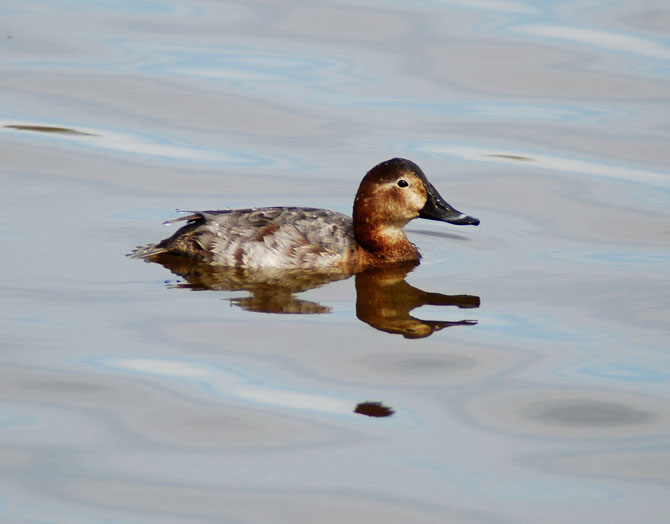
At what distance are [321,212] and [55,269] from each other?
2.01 metres

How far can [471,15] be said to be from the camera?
51.6 feet

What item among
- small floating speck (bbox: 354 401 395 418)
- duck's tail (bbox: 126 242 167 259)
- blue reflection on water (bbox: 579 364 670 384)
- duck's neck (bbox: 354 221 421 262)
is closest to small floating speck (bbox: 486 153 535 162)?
duck's neck (bbox: 354 221 421 262)

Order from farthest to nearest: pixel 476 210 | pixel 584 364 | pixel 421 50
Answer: pixel 421 50, pixel 476 210, pixel 584 364

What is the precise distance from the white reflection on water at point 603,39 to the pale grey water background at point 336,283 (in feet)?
0.14

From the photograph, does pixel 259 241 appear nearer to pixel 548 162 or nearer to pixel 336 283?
pixel 336 283

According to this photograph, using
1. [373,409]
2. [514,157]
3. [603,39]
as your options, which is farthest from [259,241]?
[603,39]

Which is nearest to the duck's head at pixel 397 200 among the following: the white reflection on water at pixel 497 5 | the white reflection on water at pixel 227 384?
the white reflection on water at pixel 227 384

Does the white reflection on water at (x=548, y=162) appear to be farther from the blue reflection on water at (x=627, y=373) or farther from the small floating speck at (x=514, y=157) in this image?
the blue reflection on water at (x=627, y=373)

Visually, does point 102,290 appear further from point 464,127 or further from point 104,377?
point 464,127

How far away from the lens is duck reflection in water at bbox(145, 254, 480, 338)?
310 inches

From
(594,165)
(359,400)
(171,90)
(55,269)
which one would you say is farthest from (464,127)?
(359,400)

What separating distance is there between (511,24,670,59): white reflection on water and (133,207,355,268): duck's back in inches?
263

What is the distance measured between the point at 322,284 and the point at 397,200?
1.11 m

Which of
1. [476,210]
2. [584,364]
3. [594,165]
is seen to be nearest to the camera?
[584,364]
